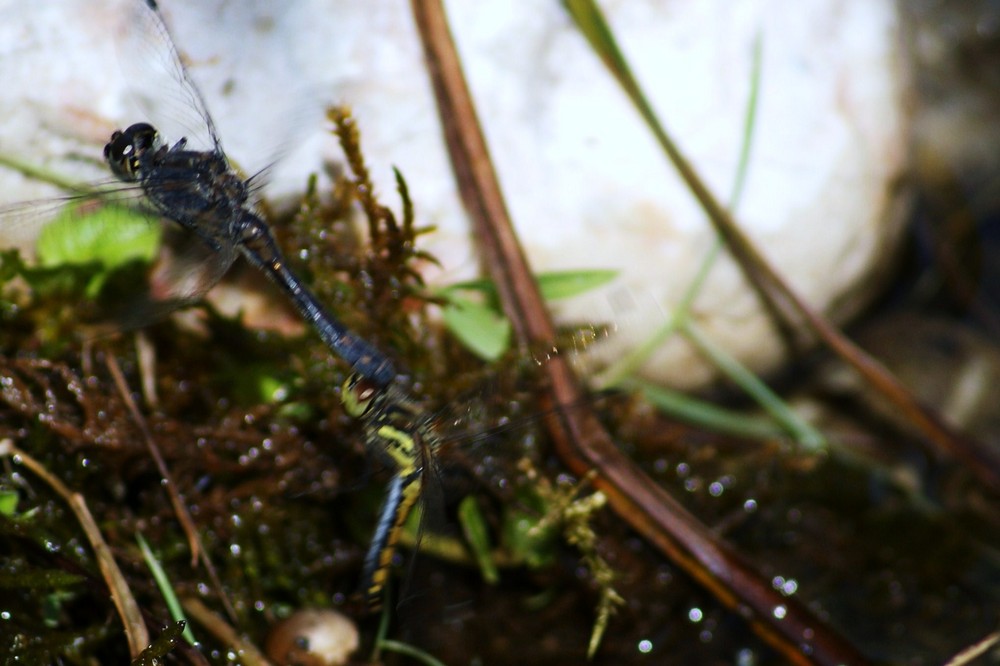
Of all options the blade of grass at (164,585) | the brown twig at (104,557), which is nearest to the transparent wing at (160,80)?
the brown twig at (104,557)

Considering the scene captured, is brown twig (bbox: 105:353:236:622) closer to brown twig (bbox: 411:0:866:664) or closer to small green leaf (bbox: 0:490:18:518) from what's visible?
small green leaf (bbox: 0:490:18:518)

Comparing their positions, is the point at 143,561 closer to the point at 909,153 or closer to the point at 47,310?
the point at 47,310

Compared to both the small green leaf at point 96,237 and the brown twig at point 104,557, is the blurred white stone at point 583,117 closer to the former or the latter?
the small green leaf at point 96,237

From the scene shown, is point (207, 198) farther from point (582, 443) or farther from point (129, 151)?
point (582, 443)

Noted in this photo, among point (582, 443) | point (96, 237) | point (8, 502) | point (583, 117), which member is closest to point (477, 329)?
point (582, 443)

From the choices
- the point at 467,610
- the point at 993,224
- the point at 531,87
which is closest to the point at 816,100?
the point at 531,87
